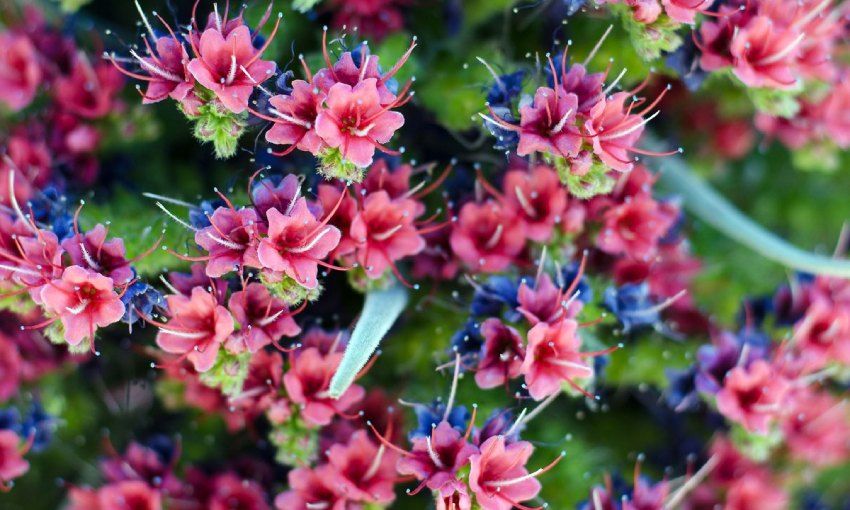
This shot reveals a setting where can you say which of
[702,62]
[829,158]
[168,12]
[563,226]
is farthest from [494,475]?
[829,158]

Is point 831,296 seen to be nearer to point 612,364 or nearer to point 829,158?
point 829,158

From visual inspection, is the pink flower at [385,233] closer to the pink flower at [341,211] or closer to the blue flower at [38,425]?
the pink flower at [341,211]

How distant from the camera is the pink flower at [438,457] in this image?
108cm

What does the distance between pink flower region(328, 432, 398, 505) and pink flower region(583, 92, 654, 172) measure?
1.69 feet

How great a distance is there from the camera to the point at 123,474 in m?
1.30

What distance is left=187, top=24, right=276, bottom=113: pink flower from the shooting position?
3.46 feet

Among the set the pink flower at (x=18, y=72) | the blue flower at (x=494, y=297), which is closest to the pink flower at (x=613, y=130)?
the blue flower at (x=494, y=297)

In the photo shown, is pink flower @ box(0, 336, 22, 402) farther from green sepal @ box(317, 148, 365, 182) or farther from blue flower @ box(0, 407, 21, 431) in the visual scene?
green sepal @ box(317, 148, 365, 182)

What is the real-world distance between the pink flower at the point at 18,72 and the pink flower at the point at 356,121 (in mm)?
630

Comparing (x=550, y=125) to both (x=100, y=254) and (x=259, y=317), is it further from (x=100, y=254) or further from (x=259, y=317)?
(x=100, y=254)

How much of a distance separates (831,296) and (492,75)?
0.75 metres

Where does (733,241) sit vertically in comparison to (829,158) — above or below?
below

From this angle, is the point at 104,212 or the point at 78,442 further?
the point at 78,442

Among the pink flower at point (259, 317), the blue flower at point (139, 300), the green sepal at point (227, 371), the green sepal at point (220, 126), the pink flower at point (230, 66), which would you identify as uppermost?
the pink flower at point (230, 66)
